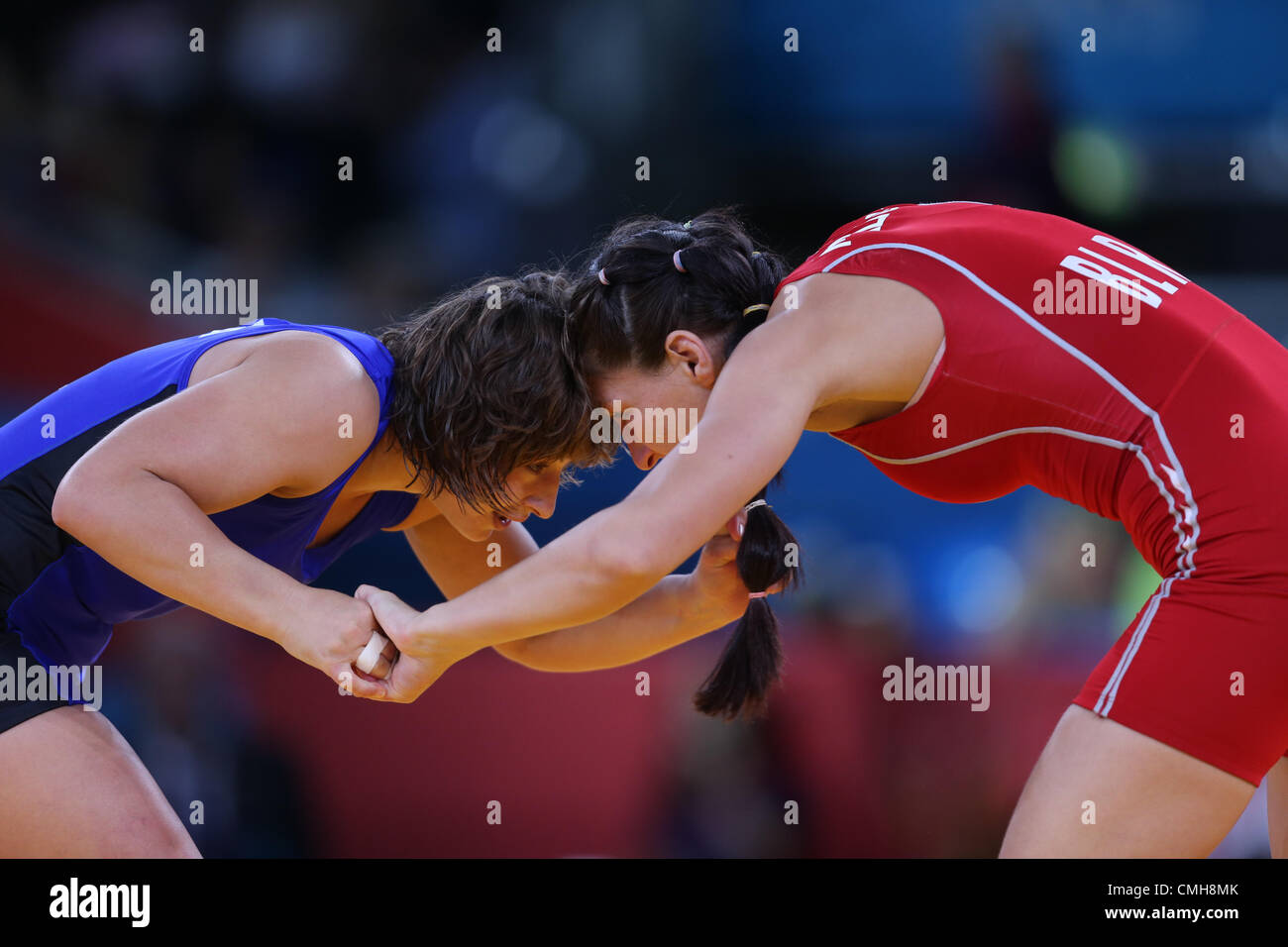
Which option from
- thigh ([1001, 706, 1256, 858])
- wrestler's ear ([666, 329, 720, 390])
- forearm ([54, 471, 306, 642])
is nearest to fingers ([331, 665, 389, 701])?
forearm ([54, 471, 306, 642])

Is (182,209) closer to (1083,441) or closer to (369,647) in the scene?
(369,647)

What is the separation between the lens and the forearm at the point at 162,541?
1.63 metres

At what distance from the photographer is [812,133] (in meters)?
4.31

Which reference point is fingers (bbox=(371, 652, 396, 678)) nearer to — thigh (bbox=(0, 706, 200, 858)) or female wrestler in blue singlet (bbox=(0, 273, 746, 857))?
female wrestler in blue singlet (bbox=(0, 273, 746, 857))

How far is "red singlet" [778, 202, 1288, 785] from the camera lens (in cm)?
145

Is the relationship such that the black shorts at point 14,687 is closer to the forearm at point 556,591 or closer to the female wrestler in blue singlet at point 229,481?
the female wrestler in blue singlet at point 229,481

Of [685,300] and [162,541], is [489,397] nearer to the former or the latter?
[685,300]

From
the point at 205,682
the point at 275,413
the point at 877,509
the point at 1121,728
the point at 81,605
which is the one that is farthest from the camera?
the point at 877,509

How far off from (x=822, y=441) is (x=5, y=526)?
2.64 m

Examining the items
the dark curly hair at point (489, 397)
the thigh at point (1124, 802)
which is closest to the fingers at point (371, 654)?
the dark curly hair at point (489, 397)

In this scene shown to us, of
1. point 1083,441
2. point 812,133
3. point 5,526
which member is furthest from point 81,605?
point 812,133

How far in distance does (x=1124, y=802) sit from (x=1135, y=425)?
47 cm

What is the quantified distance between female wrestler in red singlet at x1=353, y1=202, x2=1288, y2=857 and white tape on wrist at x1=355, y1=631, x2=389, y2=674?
0.20 ft

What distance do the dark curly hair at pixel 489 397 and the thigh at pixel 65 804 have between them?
0.66 metres
